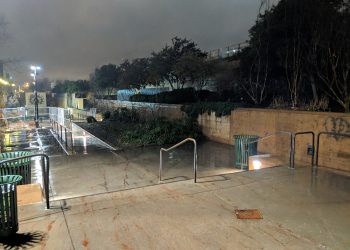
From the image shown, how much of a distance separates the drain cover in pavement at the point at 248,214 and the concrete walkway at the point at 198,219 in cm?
11

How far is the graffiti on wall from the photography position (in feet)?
26.6

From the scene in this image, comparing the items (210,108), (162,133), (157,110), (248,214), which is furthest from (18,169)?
(157,110)

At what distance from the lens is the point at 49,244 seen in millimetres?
3686

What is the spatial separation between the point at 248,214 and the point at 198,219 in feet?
2.75

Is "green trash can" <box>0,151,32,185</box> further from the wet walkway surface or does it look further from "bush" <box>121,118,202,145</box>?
"bush" <box>121,118,202,145</box>

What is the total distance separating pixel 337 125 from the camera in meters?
8.39

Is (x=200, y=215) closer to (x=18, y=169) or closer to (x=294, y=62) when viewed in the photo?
(x=18, y=169)

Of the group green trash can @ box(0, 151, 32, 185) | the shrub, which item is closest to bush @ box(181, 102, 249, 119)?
the shrub

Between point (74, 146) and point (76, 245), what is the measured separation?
10.2 metres

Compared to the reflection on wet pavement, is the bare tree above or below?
above

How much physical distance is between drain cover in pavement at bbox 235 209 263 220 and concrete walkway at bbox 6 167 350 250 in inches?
4.5

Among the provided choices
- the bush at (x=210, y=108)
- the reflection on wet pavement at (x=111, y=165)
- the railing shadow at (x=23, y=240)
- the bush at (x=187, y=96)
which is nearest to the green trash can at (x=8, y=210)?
the railing shadow at (x=23, y=240)

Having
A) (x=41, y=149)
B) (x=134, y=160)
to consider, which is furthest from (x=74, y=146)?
(x=134, y=160)

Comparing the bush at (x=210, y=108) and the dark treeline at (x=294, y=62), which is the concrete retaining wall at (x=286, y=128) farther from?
the dark treeline at (x=294, y=62)
